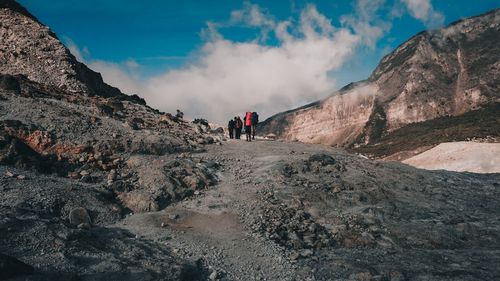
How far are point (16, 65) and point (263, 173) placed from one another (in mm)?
25743

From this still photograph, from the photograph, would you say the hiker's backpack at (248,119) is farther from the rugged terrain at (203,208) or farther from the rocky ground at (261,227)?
the rocky ground at (261,227)

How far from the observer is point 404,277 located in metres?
16.7

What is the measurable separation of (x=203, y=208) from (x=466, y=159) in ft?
213

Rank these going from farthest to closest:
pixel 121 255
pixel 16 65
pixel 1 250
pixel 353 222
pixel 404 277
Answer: pixel 16 65, pixel 353 222, pixel 404 277, pixel 121 255, pixel 1 250

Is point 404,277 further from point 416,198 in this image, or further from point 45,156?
point 45,156

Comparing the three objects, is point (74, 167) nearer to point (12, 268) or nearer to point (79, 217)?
point (79, 217)

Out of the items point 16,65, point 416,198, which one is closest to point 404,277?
point 416,198

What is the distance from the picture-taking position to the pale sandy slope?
6806 centimetres

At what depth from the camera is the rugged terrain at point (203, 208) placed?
613 inches

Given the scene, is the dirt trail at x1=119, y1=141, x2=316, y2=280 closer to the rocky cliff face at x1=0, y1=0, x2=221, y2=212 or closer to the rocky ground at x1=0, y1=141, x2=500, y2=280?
the rocky ground at x1=0, y1=141, x2=500, y2=280

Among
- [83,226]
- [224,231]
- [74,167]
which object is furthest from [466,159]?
[83,226]

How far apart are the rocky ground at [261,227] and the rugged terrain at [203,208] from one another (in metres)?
0.07

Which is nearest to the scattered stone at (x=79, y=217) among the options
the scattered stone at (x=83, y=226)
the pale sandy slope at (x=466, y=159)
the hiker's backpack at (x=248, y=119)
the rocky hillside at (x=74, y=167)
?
the rocky hillside at (x=74, y=167)

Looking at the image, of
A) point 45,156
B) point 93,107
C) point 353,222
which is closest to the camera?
point 353,222
